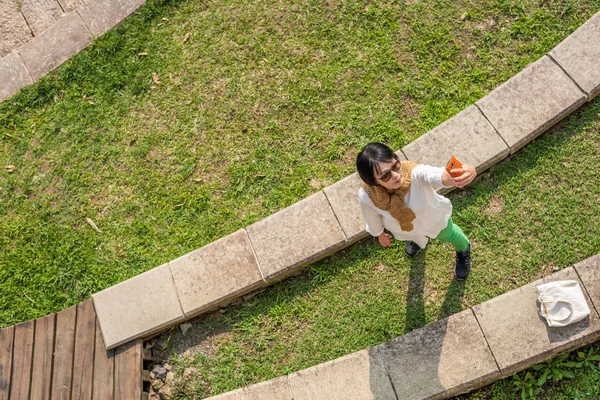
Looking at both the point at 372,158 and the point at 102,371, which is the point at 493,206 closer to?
the point at 372,158

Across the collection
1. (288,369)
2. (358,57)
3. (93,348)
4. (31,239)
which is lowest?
(288,369)

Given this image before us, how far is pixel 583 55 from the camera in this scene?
4.69 metres

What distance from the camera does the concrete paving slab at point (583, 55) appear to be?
4625mm

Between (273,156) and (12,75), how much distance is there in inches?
119

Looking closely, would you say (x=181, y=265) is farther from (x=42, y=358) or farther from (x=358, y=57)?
(x=358, y=57)

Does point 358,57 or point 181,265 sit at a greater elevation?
point 358,57

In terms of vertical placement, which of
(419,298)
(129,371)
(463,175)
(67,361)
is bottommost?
(419,298)

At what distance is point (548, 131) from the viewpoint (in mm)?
4699

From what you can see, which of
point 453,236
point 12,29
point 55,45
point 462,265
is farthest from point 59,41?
point 462,265

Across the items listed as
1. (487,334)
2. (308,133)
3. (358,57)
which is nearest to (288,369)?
(487,334)

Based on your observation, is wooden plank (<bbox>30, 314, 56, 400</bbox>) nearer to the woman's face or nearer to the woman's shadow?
the woman's shadow

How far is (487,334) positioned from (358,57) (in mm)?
2689

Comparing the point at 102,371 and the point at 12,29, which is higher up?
the point at 12,29

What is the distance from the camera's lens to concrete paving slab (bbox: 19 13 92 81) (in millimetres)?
5824
